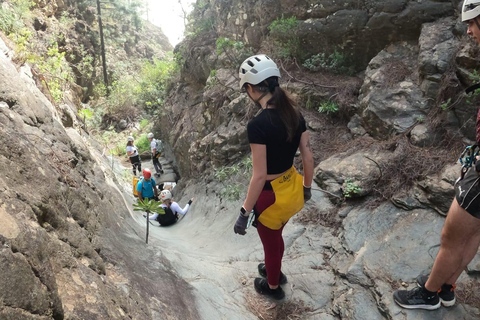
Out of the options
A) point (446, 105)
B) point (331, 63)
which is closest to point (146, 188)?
point (331, 63)

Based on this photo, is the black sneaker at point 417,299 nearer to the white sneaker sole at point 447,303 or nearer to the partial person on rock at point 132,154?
the white sneaker sole at point 447,303

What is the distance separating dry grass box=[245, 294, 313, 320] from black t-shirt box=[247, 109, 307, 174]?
1.67 metres

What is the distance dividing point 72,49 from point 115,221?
79.3ft

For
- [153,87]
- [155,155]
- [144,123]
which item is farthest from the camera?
[144,123]

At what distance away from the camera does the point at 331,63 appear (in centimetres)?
792

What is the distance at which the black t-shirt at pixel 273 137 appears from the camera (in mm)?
2775

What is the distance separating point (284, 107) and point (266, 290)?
2.27m

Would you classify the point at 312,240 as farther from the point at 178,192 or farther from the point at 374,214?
the point at 178,192

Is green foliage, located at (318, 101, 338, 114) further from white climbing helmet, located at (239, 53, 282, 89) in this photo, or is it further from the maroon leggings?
the maroon leggings

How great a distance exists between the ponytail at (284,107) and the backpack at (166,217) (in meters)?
5.46

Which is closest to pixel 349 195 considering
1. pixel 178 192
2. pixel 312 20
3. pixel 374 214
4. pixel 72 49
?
pixel 374 214

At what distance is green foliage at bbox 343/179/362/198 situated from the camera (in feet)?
16.5

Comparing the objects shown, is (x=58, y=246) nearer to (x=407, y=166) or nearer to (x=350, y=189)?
(x=350, y=189)

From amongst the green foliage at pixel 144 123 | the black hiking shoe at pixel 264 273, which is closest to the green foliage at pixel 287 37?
the black hiking shoe at pixel 264 273
